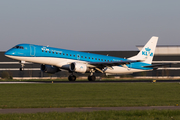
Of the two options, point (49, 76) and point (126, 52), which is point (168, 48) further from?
point (49, 76)

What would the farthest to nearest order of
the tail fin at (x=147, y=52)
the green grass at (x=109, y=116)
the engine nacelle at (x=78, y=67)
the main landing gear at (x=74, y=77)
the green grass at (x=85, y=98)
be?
the tail fin at (x=147, y=52), the main landing gear at (x=74, y=77), the engine nacelle at (x=78, y=67), the green grass at (x=85, y=98), the green grass at (x=109, y=116)

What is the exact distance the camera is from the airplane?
45.1 metres

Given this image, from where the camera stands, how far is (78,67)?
4791 cm

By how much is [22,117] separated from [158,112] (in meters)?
6.52

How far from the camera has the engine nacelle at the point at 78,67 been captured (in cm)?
4781

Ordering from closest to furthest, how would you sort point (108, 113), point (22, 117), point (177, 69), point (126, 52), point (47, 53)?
1. point (22, 117)
2. point (108, 113)
3. point (47, 53)
4. point (177, 69)
5. point (126, 52)

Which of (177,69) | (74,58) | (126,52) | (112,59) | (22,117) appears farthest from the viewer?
(126,52)

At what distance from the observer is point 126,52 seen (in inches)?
3487

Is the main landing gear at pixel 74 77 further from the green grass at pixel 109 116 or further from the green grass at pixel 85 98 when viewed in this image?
the green grass at pixel 109 116

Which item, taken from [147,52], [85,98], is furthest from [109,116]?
[147,52]

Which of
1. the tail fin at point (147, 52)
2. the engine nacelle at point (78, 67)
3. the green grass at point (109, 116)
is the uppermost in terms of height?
the tail fin at point (147, 52)

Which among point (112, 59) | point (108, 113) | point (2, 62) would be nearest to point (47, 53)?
point (112, 59)

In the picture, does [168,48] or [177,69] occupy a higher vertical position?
[168,48]

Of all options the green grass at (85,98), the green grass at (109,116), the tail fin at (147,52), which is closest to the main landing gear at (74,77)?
the tail fin at (147,52)
